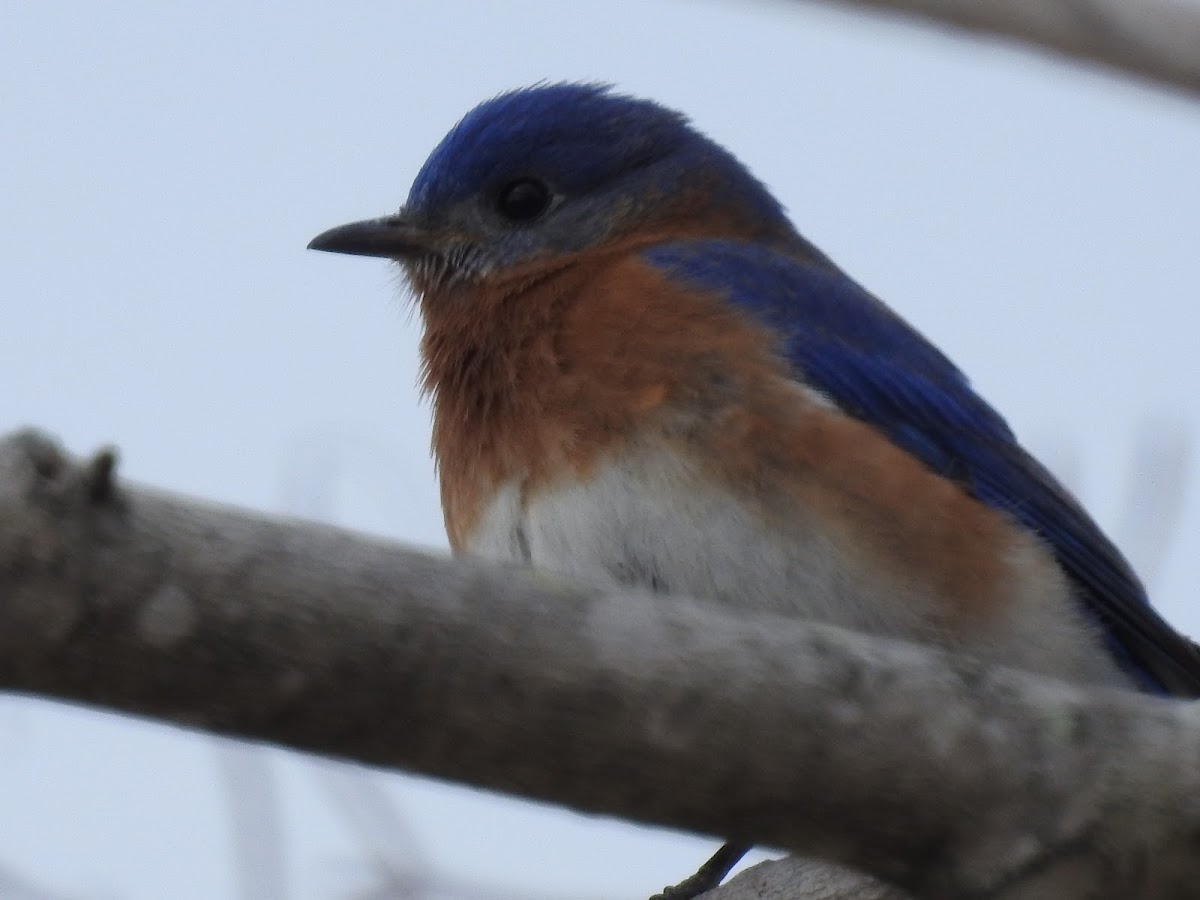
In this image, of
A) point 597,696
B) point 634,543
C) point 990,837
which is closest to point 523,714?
point 597,696

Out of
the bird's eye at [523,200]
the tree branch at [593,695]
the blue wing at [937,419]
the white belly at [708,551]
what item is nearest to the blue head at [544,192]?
the bird's eye at [523,200]

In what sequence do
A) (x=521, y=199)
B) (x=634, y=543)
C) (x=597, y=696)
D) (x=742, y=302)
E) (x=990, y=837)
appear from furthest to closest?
(x=521, y=199)
(x=742, y=302)
(x=634, y=543)
(x=990, y=837)
(x=597, y=696)

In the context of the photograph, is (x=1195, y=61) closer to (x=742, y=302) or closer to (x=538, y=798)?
(x=742, y=302)

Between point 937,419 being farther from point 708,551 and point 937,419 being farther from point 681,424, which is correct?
point 708,551

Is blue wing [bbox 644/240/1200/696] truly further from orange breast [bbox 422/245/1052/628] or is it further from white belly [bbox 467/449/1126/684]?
white belly [bbox 467/449/1126/684]

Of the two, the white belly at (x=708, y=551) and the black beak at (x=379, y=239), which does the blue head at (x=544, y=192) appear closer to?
the black beak at (x=379, y=239)

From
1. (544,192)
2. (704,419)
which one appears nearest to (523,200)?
(544,192)
